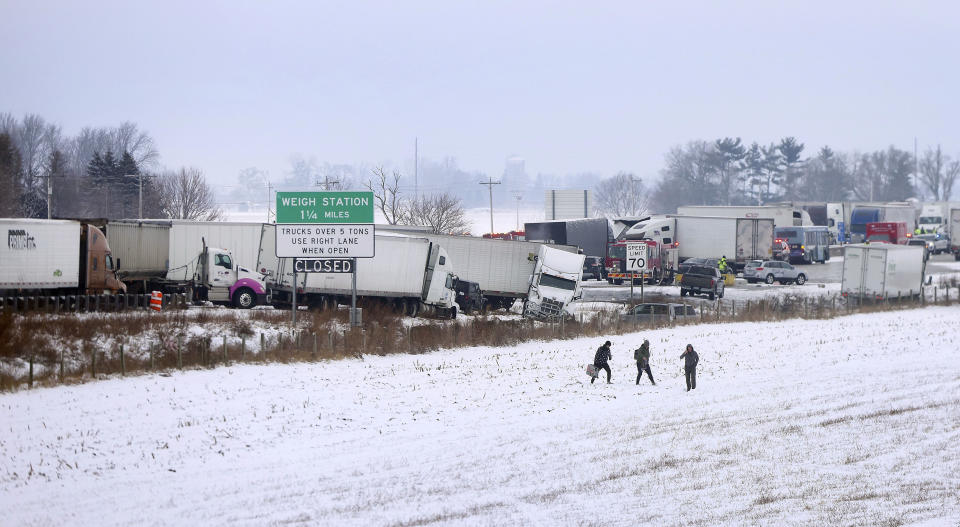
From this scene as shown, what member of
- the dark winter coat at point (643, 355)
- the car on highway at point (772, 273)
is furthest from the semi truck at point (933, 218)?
the dark winter coat at point (643, 355)

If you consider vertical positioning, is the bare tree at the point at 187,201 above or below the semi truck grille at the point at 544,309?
above

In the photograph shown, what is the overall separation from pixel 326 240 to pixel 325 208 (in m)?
1.15

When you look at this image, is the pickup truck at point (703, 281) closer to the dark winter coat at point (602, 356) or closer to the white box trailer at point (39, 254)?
the dark winter coat at point (602, 356)

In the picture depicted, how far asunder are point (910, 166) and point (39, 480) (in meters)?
202

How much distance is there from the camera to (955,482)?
54.9 ft

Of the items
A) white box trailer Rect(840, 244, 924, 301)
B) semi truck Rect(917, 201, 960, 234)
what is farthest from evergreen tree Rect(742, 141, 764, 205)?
white box trailer Rect(840, 244, 924, 301)

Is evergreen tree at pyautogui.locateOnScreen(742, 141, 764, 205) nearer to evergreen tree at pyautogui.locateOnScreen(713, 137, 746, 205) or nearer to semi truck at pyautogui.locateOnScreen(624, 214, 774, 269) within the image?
evergreen tree at pyautogui.locateOnScreen(713, 137, 746, 205)

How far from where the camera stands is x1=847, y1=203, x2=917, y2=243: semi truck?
88500mm

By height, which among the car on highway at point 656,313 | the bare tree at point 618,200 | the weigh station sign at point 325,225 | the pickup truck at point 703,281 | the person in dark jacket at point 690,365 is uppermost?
the bare tree at point 618,200

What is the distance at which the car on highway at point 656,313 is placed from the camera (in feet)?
132

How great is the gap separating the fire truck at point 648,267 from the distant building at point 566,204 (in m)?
33.1

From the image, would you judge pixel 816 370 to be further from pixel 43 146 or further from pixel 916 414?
pixel 43 146

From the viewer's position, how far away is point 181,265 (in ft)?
128

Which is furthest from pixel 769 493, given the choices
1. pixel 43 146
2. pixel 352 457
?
pixel 43 146
